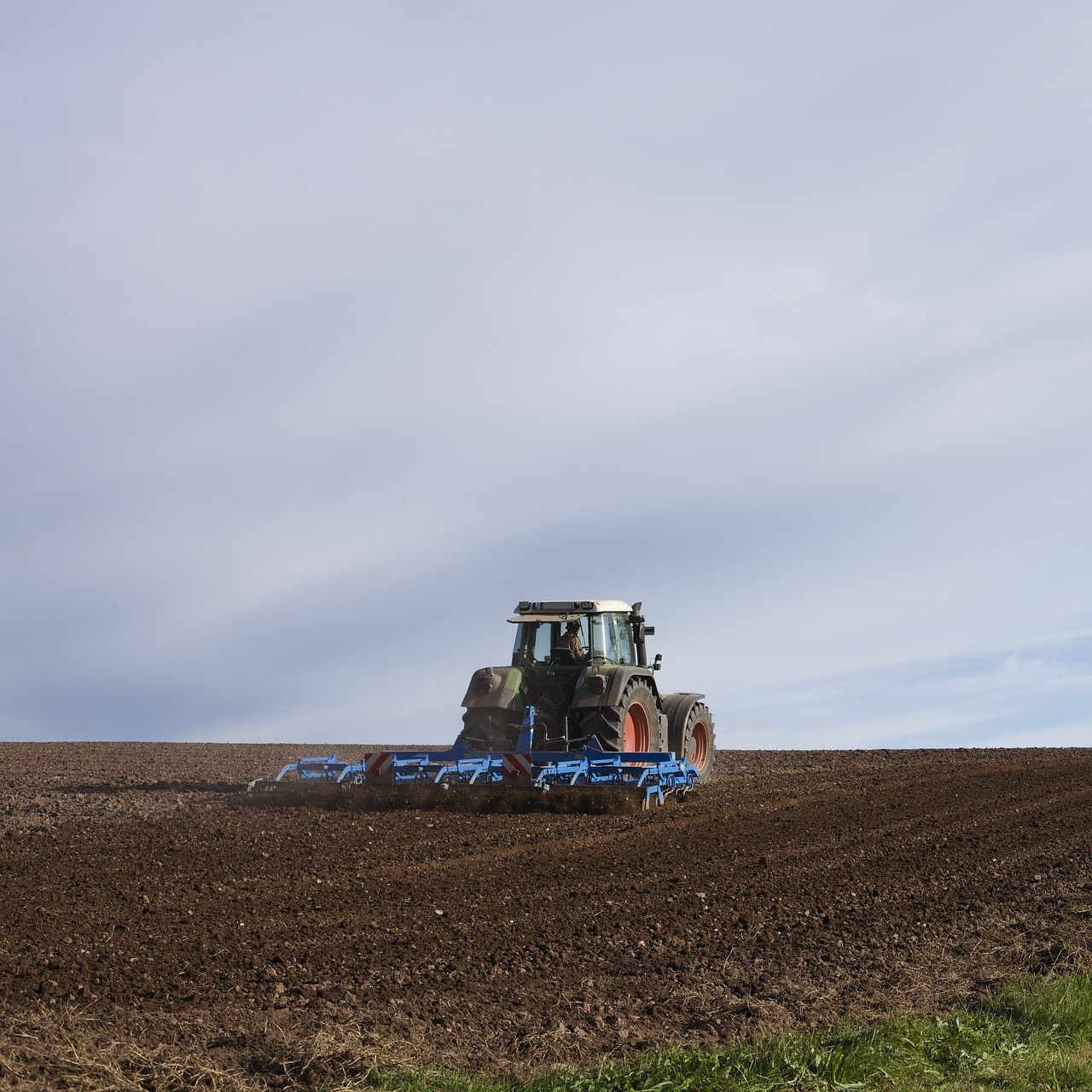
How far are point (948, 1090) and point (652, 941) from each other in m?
2.10

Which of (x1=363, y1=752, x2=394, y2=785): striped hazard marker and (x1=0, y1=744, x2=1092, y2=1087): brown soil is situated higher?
(x1=363, y1=752, x2=394, y2=785): striped hazard marker

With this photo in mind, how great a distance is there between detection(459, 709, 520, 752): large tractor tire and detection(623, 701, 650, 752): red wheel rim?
4.32 ft

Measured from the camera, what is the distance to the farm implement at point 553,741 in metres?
12.4

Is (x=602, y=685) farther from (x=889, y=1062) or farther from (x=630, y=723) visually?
(x=889, y=1062)

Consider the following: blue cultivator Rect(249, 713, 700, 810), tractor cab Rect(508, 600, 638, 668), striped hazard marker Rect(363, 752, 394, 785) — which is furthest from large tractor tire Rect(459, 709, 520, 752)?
striped hazard marker Rect(363, 752, 394, 785)

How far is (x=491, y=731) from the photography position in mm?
13859

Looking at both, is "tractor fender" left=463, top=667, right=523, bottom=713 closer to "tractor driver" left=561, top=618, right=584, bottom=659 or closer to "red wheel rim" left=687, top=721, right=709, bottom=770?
"tractor driver" left=561, top=618, right=584, bottom=659

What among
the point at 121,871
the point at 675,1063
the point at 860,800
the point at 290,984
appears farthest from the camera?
the point at 860,800

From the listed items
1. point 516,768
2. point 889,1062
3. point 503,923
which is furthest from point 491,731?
point 889,1062

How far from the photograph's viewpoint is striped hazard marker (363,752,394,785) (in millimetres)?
13031

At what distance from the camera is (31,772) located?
17.9 meters

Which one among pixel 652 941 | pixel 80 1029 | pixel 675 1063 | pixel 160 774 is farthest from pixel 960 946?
pixel 160 774

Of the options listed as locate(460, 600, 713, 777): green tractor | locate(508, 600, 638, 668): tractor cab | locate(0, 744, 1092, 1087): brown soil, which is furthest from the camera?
locate(508, 600, 638, 668): tractor cab

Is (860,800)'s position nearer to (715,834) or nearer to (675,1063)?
(715,834)
